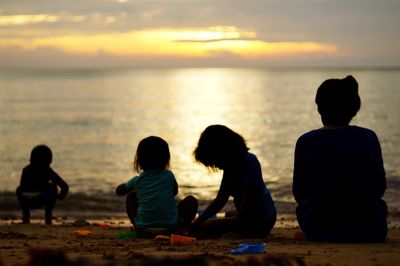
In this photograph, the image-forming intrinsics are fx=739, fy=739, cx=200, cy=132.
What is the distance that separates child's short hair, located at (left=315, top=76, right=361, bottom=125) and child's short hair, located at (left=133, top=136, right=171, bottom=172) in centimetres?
193

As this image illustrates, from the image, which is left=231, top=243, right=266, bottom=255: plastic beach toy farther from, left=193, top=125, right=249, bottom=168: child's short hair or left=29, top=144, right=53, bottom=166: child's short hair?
left=29, top=144, right=53, bottom=166: child's short hair

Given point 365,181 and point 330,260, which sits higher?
point 365,181

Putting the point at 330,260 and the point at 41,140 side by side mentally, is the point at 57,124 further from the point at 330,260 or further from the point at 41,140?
the point at 330,260

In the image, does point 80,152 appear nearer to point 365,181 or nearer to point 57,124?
point 57,124

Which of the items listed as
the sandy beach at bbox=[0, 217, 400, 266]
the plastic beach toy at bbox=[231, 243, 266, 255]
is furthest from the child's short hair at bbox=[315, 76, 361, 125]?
the plastic beach toy at bbox=[231, 243, 266, 255]

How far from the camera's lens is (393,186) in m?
18.0

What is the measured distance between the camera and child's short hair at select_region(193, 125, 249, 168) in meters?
7.08

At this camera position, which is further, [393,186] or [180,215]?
[393,186]

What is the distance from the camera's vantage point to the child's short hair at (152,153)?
7516 millimetres

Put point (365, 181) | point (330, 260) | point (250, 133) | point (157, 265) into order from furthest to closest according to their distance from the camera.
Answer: point (250, 133)
point (365, 181)
point (330, 260)
point (157, 265)

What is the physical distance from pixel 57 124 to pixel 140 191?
34.8m

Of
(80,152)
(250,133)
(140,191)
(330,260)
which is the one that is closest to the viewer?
(330,260)

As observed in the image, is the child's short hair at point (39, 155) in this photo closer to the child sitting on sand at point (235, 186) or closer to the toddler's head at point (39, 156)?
the toddler's head at point (39, 156)

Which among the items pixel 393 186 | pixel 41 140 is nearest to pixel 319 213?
pixel 393 186
